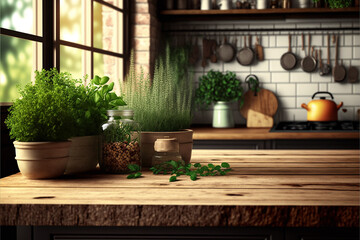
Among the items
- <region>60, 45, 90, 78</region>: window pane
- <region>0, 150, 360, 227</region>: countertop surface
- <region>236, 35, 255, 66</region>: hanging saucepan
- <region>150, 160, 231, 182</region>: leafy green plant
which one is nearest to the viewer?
<region>0, 150, 360, 227</region>: countertop surface

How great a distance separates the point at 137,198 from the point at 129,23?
292cm

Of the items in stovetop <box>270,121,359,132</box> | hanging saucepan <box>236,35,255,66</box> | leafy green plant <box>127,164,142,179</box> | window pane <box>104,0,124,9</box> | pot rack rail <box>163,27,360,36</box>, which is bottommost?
leafy green plant <box>127,164,142,179</box>

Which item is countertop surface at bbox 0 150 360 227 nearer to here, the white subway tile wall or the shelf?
the shelf

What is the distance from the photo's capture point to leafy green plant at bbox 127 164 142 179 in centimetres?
141

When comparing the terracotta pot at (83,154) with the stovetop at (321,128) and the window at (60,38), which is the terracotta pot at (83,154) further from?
the stovetop at (321,128)

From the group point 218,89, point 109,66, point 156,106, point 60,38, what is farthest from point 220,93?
point 156,106

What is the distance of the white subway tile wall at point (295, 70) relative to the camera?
4.21m

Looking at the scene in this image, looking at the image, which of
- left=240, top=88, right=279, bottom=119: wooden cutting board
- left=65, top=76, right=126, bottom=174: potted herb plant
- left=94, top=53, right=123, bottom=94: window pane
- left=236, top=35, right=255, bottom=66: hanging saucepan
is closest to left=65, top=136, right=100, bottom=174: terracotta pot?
left=65, top=76, right=126, bottom=174: potted herb plant

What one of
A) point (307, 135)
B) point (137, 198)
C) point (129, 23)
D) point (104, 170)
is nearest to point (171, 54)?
point (129, 23)

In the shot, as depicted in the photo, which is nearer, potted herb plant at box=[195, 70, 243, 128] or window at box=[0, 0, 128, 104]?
window at box=[0, 0, 128, 104]

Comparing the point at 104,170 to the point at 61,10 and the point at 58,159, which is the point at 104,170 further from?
the point at 61,10

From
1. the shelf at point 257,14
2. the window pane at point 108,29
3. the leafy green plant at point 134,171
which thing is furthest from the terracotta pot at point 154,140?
the shelf at point 257,14

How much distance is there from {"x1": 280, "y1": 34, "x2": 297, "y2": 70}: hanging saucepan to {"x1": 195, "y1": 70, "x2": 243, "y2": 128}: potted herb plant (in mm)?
486

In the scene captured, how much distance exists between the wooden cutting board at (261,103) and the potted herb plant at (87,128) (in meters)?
2.76
